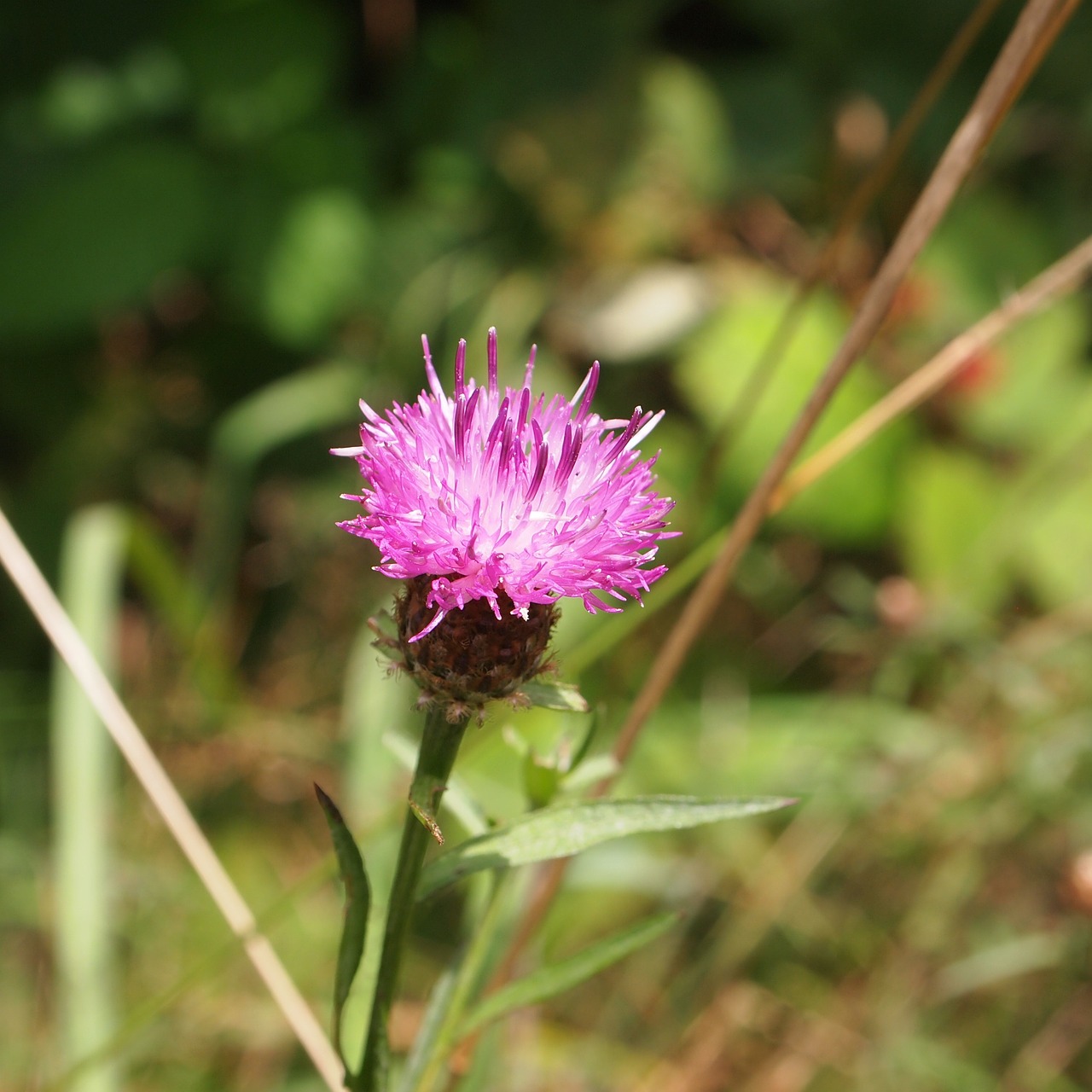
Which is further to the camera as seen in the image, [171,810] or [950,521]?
[950,521]

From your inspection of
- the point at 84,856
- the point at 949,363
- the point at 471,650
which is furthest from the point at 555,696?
the point at 84,856

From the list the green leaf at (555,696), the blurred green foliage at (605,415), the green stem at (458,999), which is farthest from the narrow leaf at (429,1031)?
the blurred green foliage at (605,415)

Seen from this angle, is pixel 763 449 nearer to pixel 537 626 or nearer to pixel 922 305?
pixel 922 305

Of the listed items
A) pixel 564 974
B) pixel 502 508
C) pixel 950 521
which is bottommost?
pixel 950 521

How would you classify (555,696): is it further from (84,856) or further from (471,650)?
(84,856)

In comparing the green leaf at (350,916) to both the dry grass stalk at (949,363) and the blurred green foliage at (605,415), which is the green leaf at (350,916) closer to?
the dry grass stalk at (949,363)

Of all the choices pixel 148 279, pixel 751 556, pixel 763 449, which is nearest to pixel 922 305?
pixel 763 449
